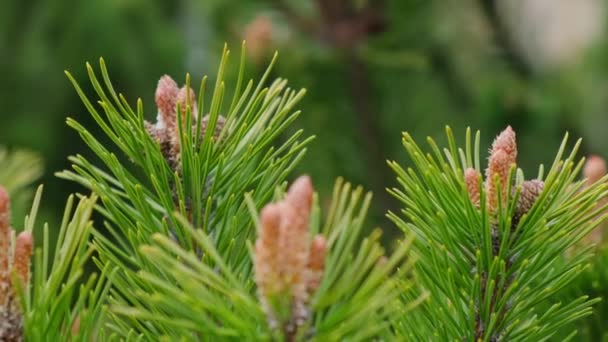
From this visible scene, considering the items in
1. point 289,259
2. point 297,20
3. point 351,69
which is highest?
point 297,20

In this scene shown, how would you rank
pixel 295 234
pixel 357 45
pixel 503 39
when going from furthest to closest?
pixel 503 39 < pixel 357 45 < pixel 295 234

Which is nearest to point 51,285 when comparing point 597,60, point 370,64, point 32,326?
point 32,326

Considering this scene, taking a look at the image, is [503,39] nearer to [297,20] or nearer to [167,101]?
[297,20]

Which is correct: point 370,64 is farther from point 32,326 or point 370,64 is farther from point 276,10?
point 32,326

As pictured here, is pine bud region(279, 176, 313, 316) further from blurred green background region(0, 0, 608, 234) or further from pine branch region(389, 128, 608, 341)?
blurred green background region(0, 0, 608, 234)

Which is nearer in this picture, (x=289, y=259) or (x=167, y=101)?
(x=289, y=259)

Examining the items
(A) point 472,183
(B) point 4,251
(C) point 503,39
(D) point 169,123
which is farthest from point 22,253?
(C) point 503,39

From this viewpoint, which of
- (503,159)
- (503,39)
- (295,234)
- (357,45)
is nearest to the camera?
(295,234)
